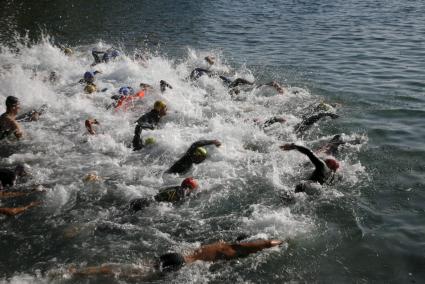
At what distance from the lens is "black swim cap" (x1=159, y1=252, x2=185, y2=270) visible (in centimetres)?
716

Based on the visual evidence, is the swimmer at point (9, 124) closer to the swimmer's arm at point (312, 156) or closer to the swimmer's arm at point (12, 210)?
the swimmer's arm at point (12, 210)

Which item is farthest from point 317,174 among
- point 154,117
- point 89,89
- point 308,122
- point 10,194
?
point 89,89

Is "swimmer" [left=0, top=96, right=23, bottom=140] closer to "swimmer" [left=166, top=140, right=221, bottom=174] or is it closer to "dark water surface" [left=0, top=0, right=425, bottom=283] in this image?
"dark water surface" [left=0, top=0, right=425, bottom=283]

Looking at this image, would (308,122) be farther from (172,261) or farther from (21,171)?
(21,171)

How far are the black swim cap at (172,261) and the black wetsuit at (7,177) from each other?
488cm

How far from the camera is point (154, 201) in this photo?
Result: 9141 millimetres

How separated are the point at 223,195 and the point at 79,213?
124 inches

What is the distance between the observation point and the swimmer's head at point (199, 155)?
10.7 metres

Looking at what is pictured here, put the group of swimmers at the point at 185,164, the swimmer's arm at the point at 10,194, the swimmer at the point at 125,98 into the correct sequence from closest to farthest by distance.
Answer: the group of swimmers at the point at 185,164 < the swimmer's arm at the point at 10,194 < the swimmer at the point at 125,98

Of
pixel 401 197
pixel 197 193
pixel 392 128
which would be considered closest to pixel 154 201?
pixel 197 193

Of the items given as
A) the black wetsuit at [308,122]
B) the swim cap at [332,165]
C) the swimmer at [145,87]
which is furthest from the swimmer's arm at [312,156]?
the swimmer at [145,87]

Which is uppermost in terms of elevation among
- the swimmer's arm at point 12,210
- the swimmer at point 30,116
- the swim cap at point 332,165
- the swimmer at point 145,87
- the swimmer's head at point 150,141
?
the swim cap at point 332,165

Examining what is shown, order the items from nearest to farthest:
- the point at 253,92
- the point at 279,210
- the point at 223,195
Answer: the point at 279,210 < the point at 223,195 < the point at 253,92

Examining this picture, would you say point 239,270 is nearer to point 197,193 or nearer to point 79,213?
point 197,193
